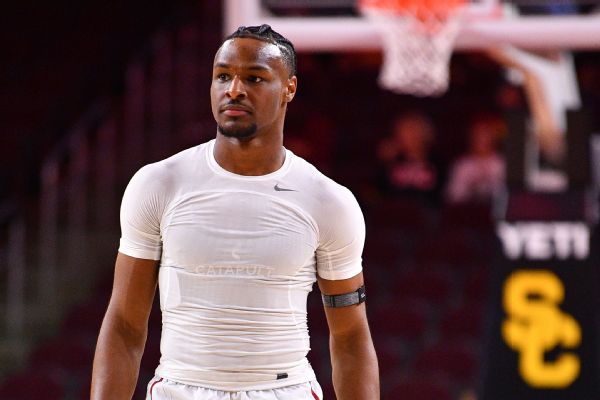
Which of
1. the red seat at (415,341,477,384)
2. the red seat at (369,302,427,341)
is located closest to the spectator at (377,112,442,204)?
the red seat at (369,302,427,341)

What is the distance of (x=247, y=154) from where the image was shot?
3.44m

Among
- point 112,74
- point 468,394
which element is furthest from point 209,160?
point 112,74

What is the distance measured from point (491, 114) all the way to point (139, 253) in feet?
29.7

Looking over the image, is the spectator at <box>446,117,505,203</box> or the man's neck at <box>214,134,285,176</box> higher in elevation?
the man's neck at <box>214,134,285,176</box>

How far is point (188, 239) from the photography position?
3363 mm

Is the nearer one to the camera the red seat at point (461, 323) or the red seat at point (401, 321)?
the red seat at point (461, 323)

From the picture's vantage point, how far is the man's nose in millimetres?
3314

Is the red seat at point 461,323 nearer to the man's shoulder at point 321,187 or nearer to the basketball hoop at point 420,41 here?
the basketball hoop at point 420,41

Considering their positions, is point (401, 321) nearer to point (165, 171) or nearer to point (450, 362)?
point (450, 362)

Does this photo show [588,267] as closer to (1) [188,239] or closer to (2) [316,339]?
(2) [316,339]

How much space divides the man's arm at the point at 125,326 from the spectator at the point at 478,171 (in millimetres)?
6713

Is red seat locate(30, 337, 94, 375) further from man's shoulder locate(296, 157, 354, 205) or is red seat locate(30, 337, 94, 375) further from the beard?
the beard

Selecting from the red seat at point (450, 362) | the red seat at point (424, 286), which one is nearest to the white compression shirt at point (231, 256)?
the red seat at point (450, 362)

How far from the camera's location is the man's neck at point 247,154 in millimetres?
3436
